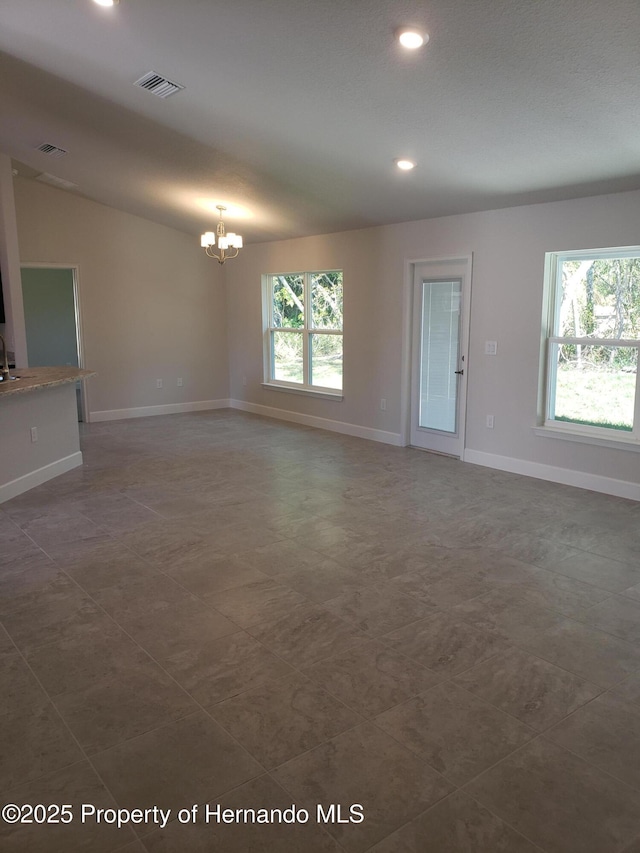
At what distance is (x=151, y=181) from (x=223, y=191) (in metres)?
0.77

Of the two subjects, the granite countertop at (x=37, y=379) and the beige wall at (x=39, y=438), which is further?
the beige wall at (x=39, y=438)

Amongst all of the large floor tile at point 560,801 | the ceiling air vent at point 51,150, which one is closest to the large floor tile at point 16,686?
the large floor tile at point 560,801

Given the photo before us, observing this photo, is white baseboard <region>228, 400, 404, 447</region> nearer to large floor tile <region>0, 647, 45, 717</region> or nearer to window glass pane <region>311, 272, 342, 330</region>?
window glass pane <region>311, 272, 342, 330</region>

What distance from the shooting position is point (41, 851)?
1688 mm

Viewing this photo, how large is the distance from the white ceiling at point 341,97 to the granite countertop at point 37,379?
2.02 meters

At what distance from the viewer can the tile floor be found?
1820 mm

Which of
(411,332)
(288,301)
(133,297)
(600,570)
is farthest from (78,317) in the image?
(600,570)

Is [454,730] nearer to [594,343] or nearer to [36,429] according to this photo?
[594,343]

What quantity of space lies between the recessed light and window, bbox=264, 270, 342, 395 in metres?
4.38

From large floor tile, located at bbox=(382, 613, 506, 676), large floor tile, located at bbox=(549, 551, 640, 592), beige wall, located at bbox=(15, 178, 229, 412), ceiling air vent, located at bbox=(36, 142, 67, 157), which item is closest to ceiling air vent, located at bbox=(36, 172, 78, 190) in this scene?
beige wall, located at bbox=(15, 178, 229, 412)

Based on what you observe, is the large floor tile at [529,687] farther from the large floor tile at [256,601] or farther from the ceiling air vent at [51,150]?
the ceiling air vent at [51,150]

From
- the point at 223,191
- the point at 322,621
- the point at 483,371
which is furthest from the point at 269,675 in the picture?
the point at 223,191

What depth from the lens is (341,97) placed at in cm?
370

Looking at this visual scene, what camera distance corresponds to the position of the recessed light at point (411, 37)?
2.84m
